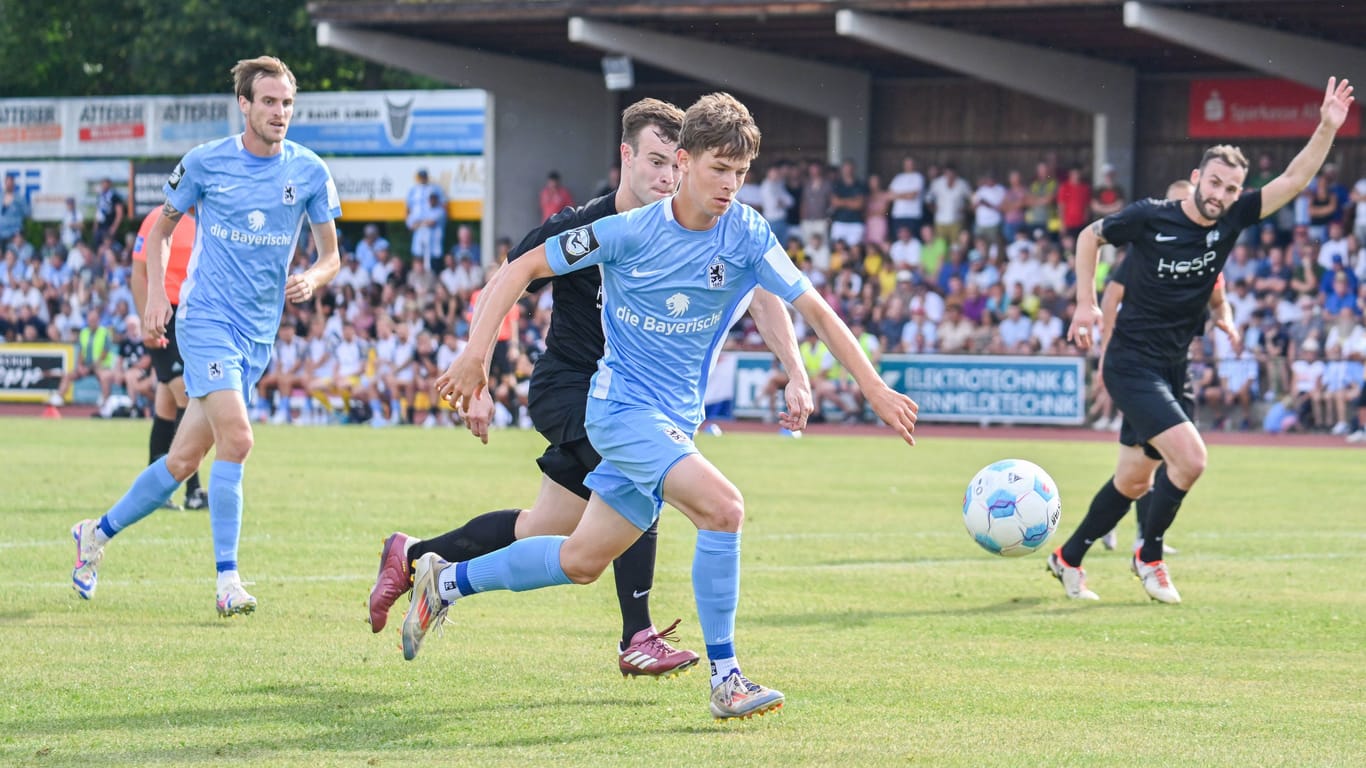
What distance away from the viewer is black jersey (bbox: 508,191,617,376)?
21.5 ft

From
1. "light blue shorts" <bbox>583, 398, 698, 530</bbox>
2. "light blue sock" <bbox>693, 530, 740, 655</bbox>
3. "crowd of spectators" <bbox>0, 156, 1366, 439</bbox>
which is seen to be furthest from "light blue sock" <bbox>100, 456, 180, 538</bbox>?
"crowd of spectators" <bbox>0, 156, 1366, 439</bbox>

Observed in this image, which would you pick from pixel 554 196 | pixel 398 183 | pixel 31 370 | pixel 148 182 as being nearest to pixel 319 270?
pixel 554 196

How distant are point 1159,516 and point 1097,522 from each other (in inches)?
13.1

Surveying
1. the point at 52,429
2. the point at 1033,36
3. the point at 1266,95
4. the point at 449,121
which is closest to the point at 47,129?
the point at 449,121

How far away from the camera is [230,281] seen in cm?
812

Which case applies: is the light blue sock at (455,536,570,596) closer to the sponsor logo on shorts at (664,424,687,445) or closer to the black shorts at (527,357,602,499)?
the black shorts at (527,357,602,499)

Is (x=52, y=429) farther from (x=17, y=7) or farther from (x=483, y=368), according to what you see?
(x=17, y=7)

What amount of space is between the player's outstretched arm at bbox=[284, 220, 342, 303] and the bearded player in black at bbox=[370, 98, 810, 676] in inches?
67.3

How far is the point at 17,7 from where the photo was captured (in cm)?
4656

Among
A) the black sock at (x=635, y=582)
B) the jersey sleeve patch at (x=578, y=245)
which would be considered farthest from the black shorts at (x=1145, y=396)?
the jersey sleeve patch at (x=578, y=245)

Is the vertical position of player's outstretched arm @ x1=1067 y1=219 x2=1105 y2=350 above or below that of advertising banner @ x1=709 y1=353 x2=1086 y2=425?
above

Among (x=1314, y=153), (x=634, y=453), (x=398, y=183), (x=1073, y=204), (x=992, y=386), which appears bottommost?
(x=992, y=386)

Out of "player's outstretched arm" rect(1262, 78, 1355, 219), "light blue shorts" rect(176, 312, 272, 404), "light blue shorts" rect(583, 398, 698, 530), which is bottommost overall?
"light blue shorts" rect(583, 398, 698, 530)

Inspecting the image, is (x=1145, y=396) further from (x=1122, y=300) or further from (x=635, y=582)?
(x=635, y=582)
